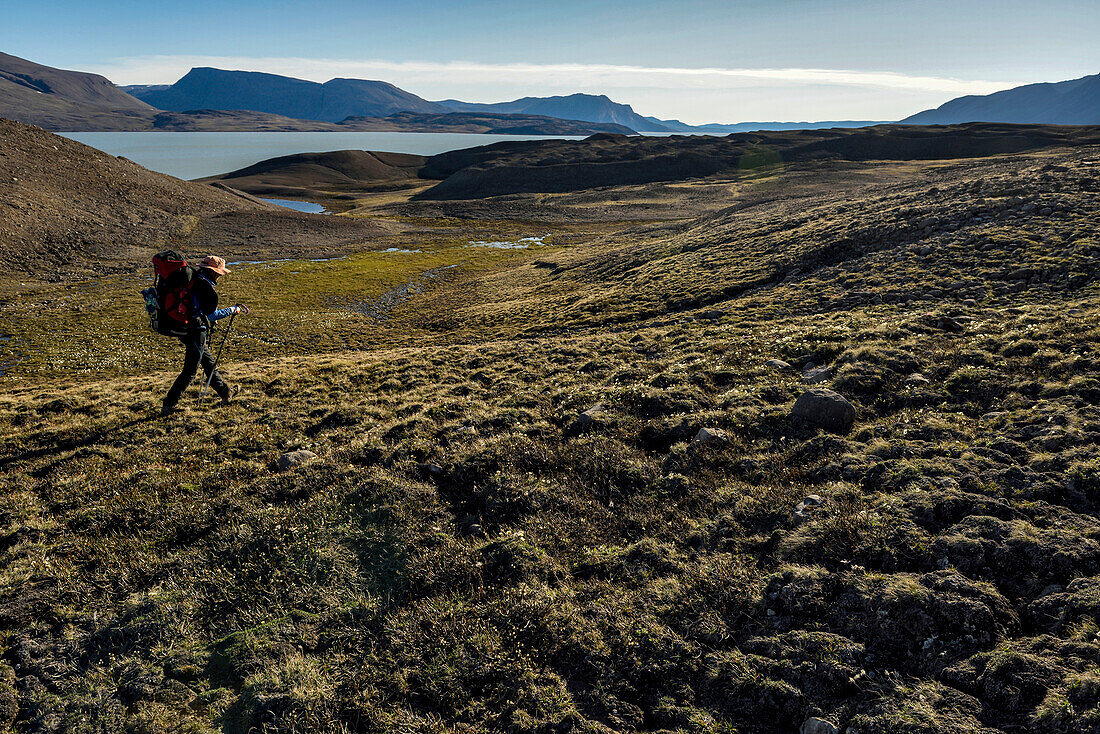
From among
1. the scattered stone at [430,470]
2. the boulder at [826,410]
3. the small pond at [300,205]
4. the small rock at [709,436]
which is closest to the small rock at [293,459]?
the scattered stone at [430,470]

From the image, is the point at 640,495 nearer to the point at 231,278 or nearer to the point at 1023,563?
the point at 1023,563

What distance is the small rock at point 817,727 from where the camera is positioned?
4758 mm

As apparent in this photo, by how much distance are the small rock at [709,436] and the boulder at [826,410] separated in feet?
5.75

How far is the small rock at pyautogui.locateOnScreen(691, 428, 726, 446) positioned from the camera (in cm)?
998

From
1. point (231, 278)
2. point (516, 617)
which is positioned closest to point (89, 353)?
point (231, 278)

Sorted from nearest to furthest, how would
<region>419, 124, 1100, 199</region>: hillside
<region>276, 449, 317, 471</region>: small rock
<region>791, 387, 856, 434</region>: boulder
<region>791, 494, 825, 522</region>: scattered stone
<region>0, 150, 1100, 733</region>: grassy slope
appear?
1. <region>0, 150, 1100, 733</region>: grassy slope
2. <region>791, 494, 825, 522</region>: scattered stone
3. <region>791, 387, 856, 434</region>: boulder
4. <region>276, 449, 317, 471</region>: small rock
5. <region>419, 124, 1100, 199</region>: hillside

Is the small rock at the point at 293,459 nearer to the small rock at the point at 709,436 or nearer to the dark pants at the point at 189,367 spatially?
the dark pants at the point at 189,367

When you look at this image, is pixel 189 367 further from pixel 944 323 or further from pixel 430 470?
pixel 944 323

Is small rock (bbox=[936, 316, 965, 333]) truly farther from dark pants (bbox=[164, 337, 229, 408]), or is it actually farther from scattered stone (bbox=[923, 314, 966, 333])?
dark pants (bbox=[164, 337, 229, 408])

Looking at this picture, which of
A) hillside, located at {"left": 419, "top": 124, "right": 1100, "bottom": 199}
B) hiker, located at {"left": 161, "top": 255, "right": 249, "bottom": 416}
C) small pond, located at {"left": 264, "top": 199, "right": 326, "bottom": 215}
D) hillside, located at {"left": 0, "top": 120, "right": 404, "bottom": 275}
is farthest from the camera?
hillside, located at {"left": 419, "top": 124, "right": 1100, "bottom": 199}

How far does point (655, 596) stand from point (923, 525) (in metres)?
4.03

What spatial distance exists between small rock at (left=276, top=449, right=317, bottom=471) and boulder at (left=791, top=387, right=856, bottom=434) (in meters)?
10.8

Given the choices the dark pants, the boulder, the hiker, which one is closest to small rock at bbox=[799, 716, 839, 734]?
the boulder

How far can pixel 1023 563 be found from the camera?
19.8ft
